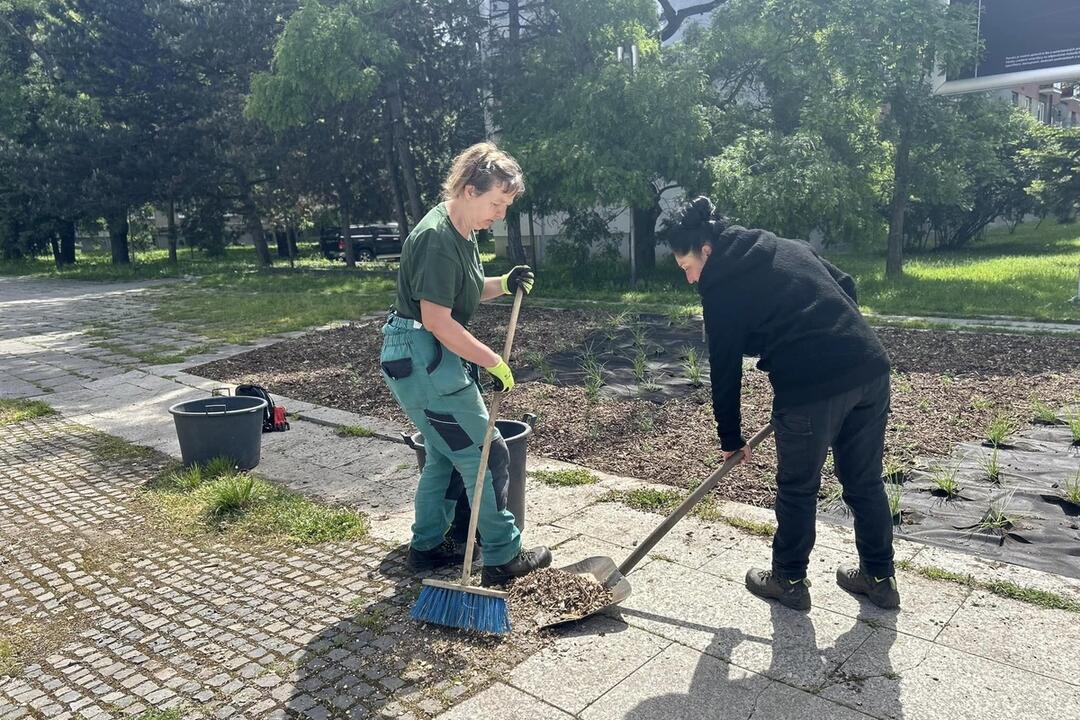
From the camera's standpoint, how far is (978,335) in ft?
29.2

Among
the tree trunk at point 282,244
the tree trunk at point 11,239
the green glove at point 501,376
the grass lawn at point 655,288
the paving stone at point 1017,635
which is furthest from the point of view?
the tree trunk at point 282,244

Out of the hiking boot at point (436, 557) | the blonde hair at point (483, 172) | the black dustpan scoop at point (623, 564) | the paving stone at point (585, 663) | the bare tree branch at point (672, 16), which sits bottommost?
the paving stone at point (585, 663)

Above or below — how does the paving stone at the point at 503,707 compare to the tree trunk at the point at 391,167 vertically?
below

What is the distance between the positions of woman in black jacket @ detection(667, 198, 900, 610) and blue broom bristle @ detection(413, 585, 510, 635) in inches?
44.9

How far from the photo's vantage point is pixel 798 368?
3.00 m

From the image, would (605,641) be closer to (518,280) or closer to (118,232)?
(518,280)

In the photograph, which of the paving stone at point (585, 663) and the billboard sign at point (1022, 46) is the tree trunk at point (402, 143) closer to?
the billboard sign at point (1022, 46)

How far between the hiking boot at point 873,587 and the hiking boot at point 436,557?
166 cm

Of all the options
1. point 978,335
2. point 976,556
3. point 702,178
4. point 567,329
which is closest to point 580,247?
point 702,178

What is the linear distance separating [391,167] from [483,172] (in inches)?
653

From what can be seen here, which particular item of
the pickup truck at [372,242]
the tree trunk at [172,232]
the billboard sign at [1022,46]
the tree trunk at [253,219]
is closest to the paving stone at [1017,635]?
the billboard sign at [1022,46]

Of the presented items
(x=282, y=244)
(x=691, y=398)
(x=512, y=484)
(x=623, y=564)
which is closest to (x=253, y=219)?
(x=282, y=244)

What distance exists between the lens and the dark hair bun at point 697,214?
121 inches

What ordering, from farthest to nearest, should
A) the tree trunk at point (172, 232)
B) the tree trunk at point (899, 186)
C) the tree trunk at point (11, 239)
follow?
the tree trunk at point (11, 239), the tree trunk at point (172, 232), the tree trunk at point (899, 186)
